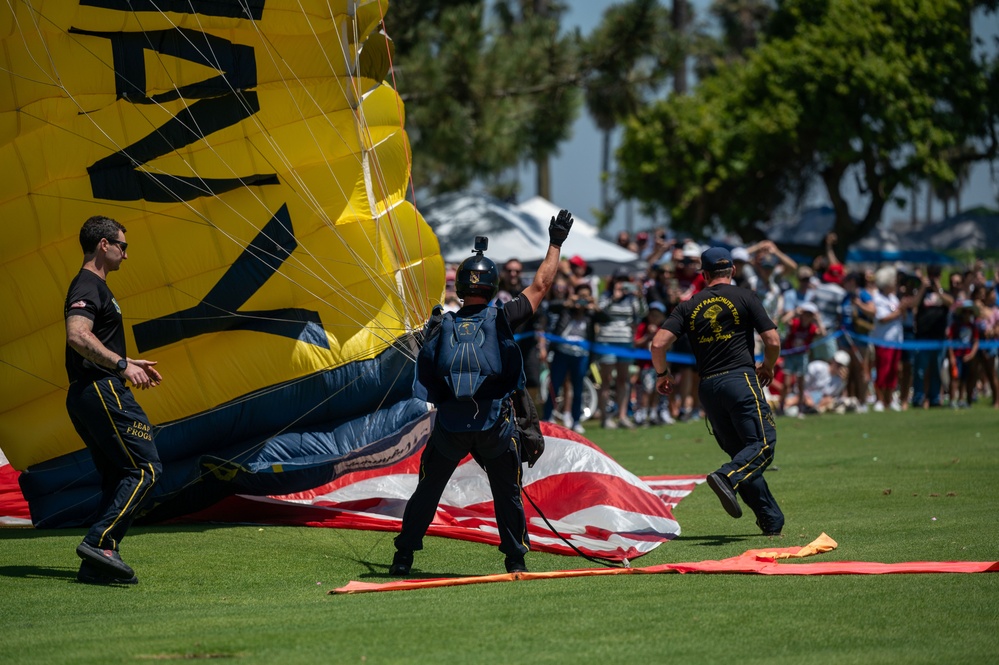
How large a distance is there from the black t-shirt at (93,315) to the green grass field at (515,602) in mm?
1109

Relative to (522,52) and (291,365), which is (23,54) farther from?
(522,52)

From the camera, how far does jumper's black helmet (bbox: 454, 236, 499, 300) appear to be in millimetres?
6020

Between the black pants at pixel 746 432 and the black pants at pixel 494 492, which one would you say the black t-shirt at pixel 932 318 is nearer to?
the black pants at pixel 746 432

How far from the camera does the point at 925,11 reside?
96.3 feet

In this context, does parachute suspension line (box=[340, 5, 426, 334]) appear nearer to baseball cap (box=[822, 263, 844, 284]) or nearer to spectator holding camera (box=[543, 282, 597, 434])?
spectator holding camera (box=[543, 282, 597, 434])

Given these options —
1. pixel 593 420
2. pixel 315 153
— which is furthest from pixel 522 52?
pixel 315 153

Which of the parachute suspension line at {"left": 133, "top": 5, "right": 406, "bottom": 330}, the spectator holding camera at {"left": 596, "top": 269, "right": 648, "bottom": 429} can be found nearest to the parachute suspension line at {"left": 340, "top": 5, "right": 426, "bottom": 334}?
the parachute suspension line at {"left": 133, "top": 5, "right": 406, "bottom": 330}

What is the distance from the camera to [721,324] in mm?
7273

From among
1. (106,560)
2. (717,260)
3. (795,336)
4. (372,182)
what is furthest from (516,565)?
(795,336)

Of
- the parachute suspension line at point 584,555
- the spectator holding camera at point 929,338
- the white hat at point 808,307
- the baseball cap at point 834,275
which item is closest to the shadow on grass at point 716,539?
the parachute suspension line at point 584,555

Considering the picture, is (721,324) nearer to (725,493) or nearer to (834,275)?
(725,493)

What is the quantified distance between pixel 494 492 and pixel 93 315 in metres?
2.27

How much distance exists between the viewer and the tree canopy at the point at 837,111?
2931 centimetres

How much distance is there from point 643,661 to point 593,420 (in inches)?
461
